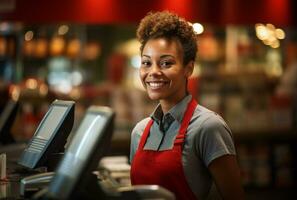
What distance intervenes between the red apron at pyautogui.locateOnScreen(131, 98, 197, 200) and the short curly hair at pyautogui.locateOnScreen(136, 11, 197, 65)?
213 mm

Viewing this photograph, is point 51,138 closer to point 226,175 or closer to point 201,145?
point 201,145

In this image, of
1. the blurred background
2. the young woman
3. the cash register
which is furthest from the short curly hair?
the blurred background

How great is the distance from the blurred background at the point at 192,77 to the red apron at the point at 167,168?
250cm

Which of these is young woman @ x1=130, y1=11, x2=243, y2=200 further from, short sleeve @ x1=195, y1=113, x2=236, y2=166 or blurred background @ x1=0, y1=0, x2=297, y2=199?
blurred background @ x1=0, y1=0, x2=297, y2=199

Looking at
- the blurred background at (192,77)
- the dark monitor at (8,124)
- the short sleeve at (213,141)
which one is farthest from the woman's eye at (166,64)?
the blurred background at (192,77)

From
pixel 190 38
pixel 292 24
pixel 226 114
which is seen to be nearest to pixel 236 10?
pixel 292 24

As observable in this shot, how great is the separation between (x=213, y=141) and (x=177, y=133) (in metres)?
0.17

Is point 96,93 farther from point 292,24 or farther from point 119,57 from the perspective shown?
point 292,24

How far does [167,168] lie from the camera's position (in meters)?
2.34

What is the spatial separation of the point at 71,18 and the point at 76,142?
4.08 metres

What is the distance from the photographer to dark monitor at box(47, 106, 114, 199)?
1688mm

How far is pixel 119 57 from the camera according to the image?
22.8ft

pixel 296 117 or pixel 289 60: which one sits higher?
pixel 289 60

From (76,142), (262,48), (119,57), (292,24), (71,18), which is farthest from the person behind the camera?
(262,48)
